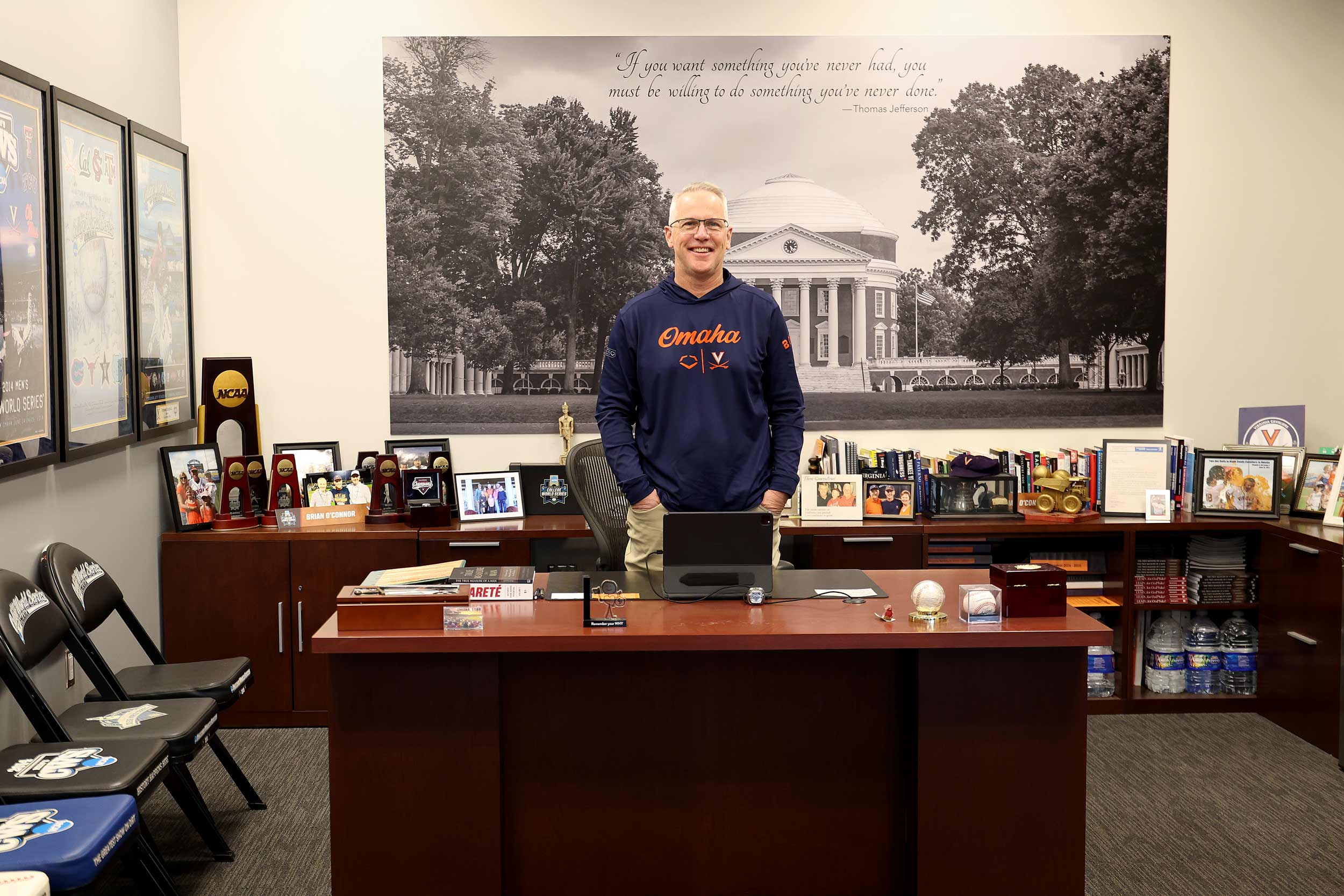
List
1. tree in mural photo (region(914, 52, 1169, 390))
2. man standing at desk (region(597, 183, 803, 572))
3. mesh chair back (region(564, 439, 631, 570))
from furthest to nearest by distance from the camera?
tree in mural photo (region(914, 52, 1169, 390)) → mesh chair back (region(564, 439, 631, 570)) → man standing at desk (region(597, 183, 803, 572))

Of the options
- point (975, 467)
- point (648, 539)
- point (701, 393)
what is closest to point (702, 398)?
point (701, 393)

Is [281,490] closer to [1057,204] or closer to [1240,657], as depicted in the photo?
[1057,204]

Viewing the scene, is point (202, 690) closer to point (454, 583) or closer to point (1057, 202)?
point (454, 583)

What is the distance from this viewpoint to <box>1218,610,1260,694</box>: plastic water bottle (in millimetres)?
4867

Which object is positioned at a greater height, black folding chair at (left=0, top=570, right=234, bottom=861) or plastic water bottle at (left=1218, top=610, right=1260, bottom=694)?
black folding chair at (left=0, top=570, right=234, bottom=861)

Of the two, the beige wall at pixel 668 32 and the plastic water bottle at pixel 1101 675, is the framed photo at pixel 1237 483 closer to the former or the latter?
the beige wall at pixel 668 32

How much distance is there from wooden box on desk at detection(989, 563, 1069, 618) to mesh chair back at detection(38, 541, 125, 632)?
9.74 feet

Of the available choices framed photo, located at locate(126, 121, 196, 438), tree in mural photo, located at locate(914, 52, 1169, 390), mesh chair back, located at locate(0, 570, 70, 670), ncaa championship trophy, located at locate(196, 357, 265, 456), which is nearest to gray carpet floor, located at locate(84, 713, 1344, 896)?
mesh chair back, located at locate(0, 570, 70, 670)

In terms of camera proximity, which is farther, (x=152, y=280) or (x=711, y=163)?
(x=711, y=163)

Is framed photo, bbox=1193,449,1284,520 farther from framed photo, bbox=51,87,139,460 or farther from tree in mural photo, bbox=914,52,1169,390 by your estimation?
framed photo, bbox=51,87,139,460

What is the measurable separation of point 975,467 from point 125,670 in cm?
359

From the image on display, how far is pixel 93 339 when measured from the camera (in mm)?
4031

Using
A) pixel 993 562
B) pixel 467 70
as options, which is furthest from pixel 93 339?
pixel 993 562

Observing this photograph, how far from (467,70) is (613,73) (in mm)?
687
